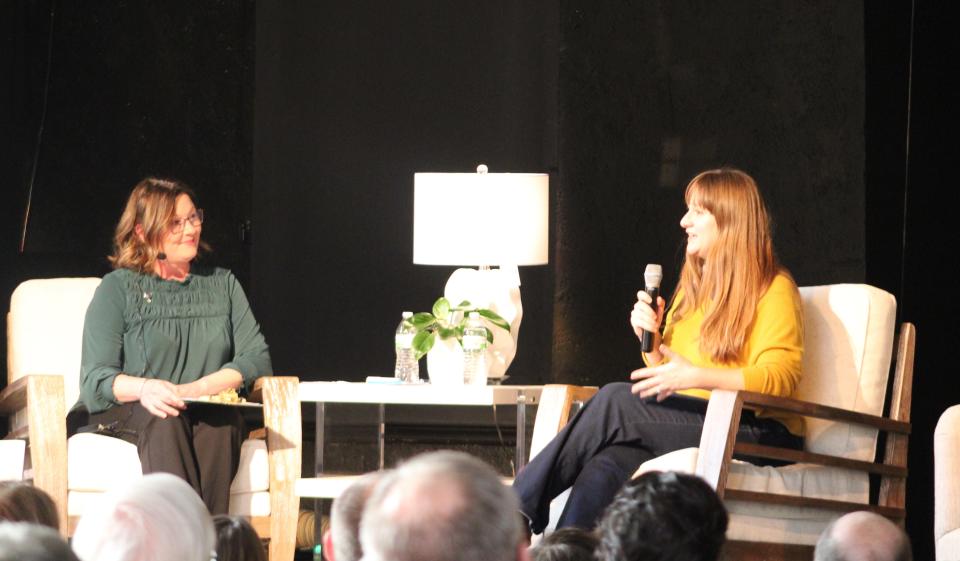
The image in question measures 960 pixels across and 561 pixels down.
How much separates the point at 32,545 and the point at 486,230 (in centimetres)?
316

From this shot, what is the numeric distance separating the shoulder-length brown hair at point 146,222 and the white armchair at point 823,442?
1637 millimetres

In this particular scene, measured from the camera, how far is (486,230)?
4.27 m

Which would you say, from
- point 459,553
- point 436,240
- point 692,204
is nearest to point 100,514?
point 459,553

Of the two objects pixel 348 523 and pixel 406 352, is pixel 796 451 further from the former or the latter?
pixel 348 523

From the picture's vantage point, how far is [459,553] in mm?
1144

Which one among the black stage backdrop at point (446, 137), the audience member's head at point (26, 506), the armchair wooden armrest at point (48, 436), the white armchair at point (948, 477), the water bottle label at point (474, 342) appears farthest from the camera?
the black stage backdrop at point (446, 137)

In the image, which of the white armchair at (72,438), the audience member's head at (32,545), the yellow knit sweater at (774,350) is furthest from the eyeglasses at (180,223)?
the audience member's head at (32,545)

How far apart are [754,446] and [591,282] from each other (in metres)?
1.80

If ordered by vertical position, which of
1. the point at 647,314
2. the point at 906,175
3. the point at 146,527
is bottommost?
the point at 146,527

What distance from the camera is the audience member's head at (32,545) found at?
3.70 feet

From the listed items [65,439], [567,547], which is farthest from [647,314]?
[567,547]

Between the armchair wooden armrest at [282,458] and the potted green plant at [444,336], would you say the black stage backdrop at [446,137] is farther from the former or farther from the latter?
the armchair wooden armrest at [282,458]

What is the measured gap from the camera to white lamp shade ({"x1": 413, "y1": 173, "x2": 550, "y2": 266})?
4250 mm

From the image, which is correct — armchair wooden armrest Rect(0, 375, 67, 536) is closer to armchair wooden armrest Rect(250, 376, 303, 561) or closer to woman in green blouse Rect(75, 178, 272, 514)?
woman in green blouse Rect(75, 178, 272, 514)
